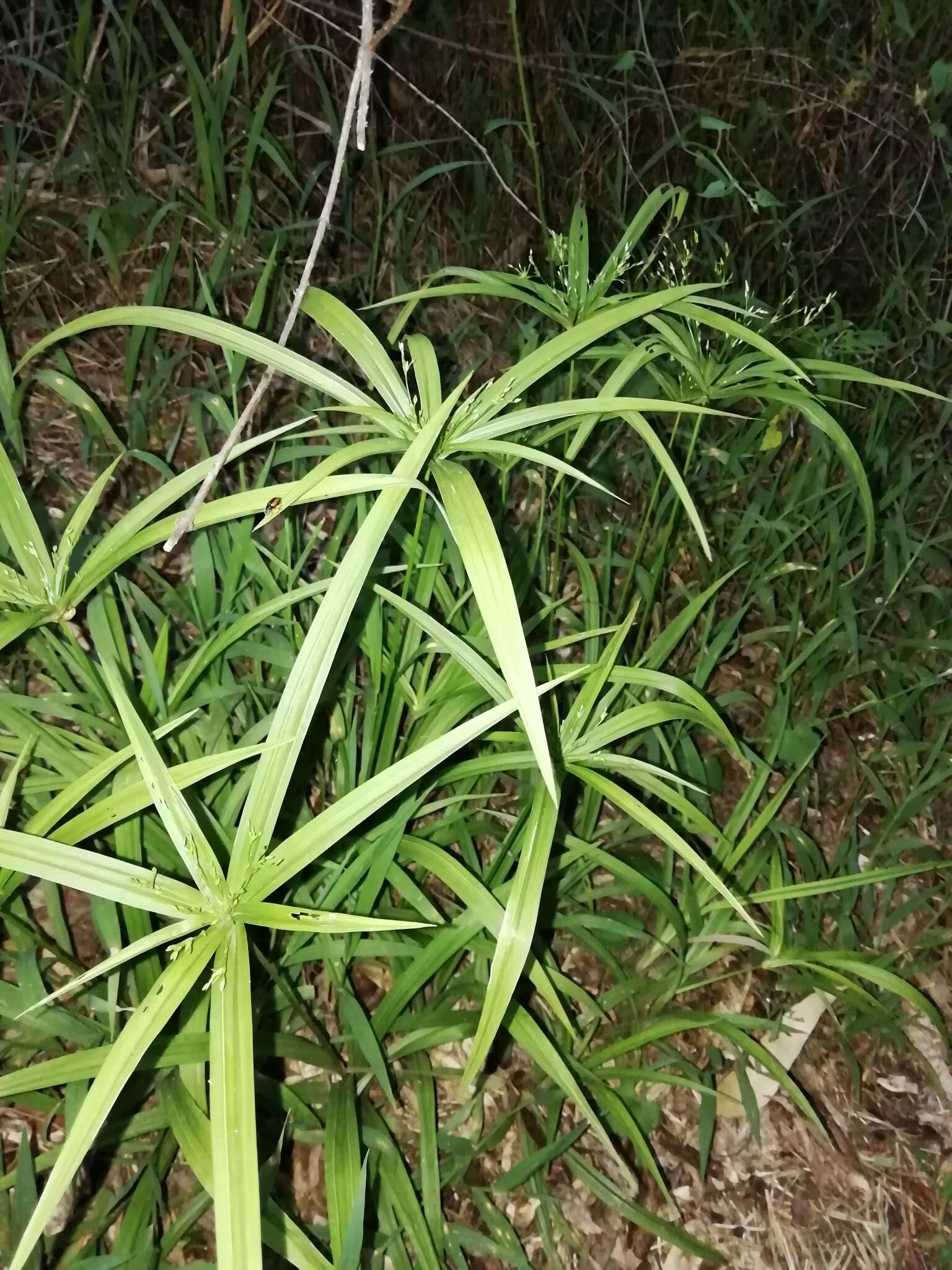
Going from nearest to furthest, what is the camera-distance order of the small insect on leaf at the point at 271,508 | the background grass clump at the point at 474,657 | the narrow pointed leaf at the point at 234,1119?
the narrow pointed leaf at the point at 234,1119, the small insect on leaf at the point at 271,508, the background grass clump at the point at 474,657

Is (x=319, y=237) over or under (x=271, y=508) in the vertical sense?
over

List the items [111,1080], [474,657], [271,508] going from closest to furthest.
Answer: [111,1080]
[271,508]
[474,657]

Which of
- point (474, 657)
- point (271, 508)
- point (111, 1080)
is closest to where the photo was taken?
point (111, 1080)

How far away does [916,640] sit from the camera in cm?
136

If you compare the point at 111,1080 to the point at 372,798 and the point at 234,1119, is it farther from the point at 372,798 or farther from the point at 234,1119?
the point at 372,798

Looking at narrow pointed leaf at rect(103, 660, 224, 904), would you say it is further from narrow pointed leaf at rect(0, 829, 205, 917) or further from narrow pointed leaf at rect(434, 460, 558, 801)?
narrow pointed leaf at rect(434, 460, 558, 801)

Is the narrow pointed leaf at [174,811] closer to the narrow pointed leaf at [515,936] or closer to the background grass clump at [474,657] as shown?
the background grass clump at [474,657]

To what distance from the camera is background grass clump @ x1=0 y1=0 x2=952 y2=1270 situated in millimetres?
648

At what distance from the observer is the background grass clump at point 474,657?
648 mm

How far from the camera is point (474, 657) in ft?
2.30

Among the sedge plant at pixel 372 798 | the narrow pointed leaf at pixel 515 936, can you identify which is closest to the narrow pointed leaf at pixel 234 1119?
the sedge plant at pixel 372 798

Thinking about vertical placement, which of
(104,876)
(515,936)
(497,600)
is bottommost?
(515,936)

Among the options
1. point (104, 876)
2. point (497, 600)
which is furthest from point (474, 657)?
point (104, 876)

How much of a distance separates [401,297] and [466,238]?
2.57ft
